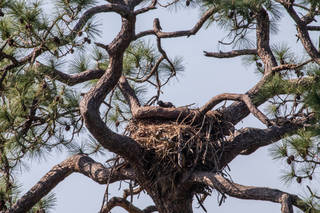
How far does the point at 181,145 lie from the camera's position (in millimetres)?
4938

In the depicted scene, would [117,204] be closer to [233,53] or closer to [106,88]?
[106,88]

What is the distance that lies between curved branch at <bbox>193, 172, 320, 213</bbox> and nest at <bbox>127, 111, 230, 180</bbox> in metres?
0.18

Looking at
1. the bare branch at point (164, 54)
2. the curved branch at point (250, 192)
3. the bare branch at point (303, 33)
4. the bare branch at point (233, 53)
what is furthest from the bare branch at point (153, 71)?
the bare branch at point (303, 33)

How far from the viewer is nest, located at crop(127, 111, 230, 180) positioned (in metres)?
4.91

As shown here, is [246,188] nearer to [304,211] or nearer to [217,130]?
[304,211]

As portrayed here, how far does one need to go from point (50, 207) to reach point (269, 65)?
2.08m

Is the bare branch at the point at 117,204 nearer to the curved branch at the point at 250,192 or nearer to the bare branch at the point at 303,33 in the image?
the curved branch at the point at 250,192

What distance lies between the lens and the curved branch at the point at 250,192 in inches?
156

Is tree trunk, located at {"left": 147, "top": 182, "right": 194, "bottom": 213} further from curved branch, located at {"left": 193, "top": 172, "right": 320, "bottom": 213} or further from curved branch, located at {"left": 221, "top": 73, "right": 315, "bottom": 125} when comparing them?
curved branch, located at {"left": 221, "top": 73, "right": 315, "bottom": 125}

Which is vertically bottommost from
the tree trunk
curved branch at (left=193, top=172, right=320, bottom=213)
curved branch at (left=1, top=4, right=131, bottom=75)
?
curved branch at (left=193, top=172, right=320, bottom=213)

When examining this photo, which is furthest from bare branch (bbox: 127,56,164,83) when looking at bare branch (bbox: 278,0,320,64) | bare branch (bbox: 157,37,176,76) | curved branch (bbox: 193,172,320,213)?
bare branch (bbox: 278,0,320,64)

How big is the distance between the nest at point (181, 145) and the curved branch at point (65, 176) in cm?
26

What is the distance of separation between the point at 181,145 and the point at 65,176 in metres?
1.01

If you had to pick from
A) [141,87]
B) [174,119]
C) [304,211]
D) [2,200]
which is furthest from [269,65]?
[2,200]
